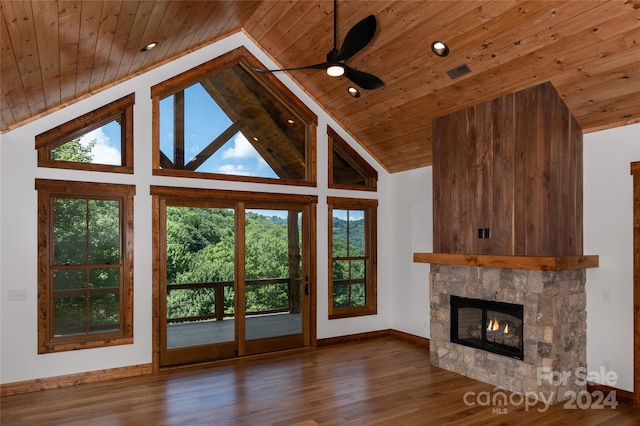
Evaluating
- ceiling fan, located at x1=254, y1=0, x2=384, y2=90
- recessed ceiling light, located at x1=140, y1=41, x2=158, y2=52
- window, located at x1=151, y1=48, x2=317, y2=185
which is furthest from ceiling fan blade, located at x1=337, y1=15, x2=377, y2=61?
window, located at x1=151, y1=48, x2=317, y2=185

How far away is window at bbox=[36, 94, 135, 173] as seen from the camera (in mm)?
5047

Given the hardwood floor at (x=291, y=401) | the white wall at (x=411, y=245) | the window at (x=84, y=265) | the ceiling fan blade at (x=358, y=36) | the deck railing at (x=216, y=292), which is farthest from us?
the white wall at (x=411, y=245)

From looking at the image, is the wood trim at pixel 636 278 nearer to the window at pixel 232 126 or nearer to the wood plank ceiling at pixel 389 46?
the wood plank ceiling at pixel 389 46

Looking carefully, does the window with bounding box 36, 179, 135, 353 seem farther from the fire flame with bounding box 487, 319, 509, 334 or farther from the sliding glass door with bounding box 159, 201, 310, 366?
the fire flame with bounding box 487, 319, 509, 334

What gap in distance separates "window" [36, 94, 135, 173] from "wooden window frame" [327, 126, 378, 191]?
2.94 m

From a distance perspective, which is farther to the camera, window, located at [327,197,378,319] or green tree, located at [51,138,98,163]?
window, located at [327,197,378,319]

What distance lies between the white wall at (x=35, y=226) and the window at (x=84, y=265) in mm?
85

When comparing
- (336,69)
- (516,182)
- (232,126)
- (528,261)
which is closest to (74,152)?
(232,126)

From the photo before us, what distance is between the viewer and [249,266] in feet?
20.4

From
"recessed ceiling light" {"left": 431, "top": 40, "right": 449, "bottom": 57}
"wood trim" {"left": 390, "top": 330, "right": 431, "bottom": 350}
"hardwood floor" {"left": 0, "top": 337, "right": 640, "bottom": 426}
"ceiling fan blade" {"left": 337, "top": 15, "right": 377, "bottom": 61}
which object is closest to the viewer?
"ceiling fan blade" {"left": 337, "top": 15, "right": 377, "bottom": 61}

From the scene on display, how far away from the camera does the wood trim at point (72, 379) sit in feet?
15.5

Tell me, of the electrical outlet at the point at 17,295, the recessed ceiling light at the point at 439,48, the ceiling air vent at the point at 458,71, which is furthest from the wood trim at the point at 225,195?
the recessed ceiling light at the point at 439,48

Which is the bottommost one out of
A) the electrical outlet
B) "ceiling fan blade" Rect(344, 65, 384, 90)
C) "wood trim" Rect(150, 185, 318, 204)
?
the electrical outlet

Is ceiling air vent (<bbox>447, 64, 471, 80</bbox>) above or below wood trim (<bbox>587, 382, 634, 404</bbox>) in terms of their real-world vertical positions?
above
